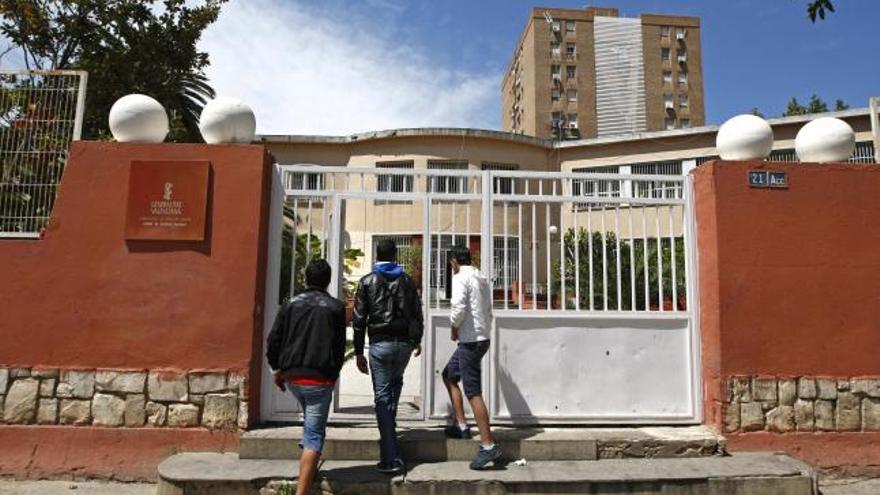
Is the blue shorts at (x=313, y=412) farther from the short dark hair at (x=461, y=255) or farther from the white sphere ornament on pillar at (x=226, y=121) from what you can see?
the white sphere ornament on pillar at (x=226, y=121)

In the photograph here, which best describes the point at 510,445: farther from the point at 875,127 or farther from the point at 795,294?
the point at 875,127

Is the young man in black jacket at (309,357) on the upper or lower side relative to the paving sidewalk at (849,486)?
upper

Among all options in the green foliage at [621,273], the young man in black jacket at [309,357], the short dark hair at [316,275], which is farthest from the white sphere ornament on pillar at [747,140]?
the young man in black jacket at [309,357]

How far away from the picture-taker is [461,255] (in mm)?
4973

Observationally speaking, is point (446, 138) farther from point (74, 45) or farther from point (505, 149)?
point (74, 45)

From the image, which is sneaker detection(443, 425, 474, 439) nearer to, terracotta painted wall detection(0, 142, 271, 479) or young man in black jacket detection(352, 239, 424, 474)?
young man in black jacket detection(352, 239, 424, 474)

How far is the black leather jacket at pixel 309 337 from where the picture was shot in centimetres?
407

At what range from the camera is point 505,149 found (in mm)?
21531

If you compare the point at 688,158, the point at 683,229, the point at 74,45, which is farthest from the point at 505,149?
the point at 683,229


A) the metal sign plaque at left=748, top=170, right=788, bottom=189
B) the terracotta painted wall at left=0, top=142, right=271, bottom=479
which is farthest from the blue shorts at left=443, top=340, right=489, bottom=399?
the metal sign plaque at left=748, top=170, right=788, bottom=189

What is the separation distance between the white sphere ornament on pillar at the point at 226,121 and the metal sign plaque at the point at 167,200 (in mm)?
301

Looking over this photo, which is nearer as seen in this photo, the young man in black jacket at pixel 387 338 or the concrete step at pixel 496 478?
the concrete step at pixel 496 478

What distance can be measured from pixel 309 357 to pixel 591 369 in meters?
2.76

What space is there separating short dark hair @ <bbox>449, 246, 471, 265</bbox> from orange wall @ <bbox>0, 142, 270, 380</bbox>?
1.75 meters
